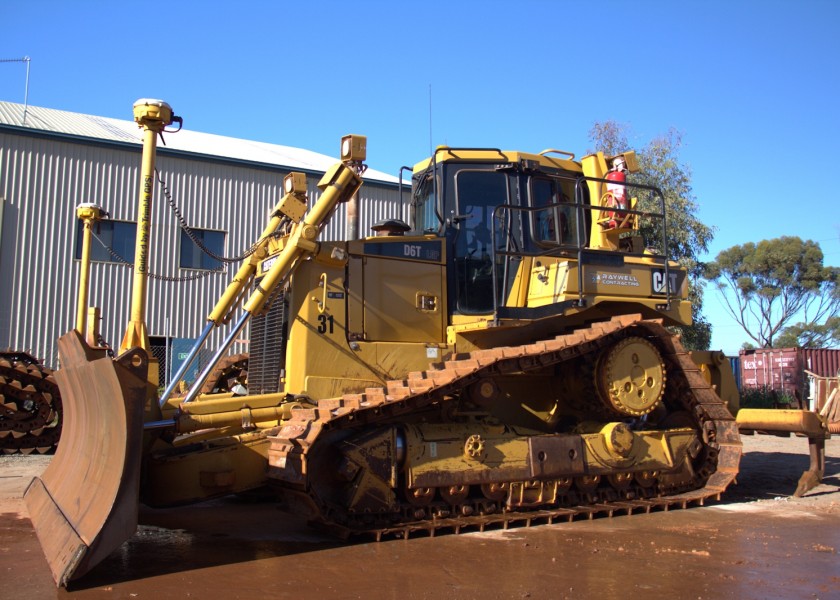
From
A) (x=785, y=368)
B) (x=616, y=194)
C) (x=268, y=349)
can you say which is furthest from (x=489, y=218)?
(x=785, y=368)

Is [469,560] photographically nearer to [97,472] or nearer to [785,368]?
[97,472]

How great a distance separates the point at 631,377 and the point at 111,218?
55.8ft

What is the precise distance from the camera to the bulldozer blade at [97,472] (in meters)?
5.39

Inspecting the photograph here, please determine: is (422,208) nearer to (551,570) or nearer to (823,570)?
(551,570)

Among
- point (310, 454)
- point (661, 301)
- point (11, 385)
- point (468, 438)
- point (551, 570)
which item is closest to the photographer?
point (551, 570)

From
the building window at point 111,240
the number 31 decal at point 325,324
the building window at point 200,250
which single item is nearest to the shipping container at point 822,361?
the building window at point 200,250

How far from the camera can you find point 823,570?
5984 mm

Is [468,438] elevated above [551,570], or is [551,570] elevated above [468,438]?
[468,438]

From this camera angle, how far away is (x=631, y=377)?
27.4 ft

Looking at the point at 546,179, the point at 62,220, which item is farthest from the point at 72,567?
the point at 62,220

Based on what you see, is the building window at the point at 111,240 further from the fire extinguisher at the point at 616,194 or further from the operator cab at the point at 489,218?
the fire extinguisher at the point at 616,194

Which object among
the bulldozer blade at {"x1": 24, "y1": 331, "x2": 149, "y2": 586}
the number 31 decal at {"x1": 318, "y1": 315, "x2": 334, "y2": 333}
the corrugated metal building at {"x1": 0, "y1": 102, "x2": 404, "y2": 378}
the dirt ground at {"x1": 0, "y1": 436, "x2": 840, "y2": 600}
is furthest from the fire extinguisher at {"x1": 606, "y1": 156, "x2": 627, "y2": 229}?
the corrugated metal building at {"x1": 0, "y1": 102, "x2": 404, "y2": 378}

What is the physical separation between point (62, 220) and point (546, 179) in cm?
1615

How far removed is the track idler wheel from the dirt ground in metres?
1.16
